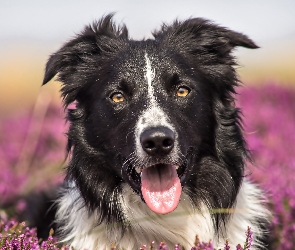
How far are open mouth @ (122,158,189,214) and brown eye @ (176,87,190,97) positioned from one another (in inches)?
22.3

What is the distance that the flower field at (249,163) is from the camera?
5559mm

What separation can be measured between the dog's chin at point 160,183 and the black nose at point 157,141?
0.14 metres

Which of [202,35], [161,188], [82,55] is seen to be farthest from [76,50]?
[161,188]

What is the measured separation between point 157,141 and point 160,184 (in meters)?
0.42

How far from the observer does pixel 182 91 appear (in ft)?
15.6

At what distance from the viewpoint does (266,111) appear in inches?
448

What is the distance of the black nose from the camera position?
418 cm

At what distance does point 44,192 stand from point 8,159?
3.50 m

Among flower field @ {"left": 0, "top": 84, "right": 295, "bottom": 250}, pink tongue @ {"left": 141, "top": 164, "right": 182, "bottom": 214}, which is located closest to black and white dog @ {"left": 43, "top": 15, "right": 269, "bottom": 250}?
pink tongue @ {"left": 141, "top": 164, "right": 182, "bottom": 214}

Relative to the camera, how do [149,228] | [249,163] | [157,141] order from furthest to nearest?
[249,163] → [149,228] → [157,141]

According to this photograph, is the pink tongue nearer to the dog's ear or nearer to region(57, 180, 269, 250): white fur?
region(57, 180, 269, 250): white fur

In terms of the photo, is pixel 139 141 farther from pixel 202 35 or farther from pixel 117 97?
pixel 202 35

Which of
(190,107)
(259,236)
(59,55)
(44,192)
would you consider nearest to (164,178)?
(190,107)

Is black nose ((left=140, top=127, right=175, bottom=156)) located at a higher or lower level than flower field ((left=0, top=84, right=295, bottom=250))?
higher
